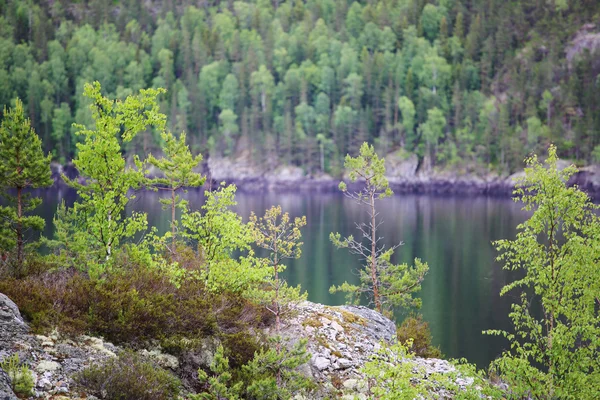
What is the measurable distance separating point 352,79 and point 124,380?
134m

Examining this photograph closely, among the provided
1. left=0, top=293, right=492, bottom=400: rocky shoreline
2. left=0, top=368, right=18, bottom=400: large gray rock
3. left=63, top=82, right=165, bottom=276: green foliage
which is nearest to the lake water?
left=63, top=82, right=165, bottom=276: green foliage

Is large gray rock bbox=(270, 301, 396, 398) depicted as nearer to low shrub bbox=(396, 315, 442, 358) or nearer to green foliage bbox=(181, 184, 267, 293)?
green foliage bbox=(181, 184, 267, 293)

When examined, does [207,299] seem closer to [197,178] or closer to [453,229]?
[197,178]

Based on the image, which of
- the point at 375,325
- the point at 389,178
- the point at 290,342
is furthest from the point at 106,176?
the point at 389,178

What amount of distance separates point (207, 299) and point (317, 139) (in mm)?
123272

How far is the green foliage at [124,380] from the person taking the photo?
496 inches

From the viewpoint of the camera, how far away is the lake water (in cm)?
3751

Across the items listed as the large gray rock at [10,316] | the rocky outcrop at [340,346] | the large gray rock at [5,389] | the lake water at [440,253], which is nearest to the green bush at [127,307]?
the large gray rock at [10,316]

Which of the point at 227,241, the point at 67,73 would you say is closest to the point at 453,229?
the point at 227,241

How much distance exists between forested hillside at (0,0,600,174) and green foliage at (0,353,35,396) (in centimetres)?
11924

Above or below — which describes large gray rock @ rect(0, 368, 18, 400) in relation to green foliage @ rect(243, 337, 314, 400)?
above

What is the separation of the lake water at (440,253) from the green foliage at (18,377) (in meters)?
10.6

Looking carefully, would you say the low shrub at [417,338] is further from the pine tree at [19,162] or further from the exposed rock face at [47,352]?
the pine tree at [19,162]

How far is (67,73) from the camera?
15475 centimetres
